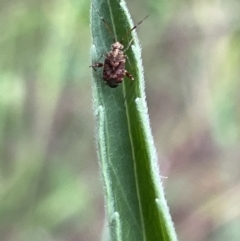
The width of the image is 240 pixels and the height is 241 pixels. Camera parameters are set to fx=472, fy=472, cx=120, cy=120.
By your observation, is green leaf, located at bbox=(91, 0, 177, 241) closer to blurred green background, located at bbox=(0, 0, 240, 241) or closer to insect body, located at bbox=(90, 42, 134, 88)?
insect body, located at bbox=(90, 42, 134, 88)

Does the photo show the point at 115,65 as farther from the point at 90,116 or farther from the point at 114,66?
the point at 90,116

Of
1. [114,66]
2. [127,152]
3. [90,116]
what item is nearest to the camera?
[127,152]

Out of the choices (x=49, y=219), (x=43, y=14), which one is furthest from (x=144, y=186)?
(x=43, y=14)

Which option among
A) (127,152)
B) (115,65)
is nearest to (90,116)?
(115,65)

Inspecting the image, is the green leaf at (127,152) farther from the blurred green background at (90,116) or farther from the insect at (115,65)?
the blurred green background at (90,116)

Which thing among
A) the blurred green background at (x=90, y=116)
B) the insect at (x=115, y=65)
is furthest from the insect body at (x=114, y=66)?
the blurred green background at (x=90, y=116)

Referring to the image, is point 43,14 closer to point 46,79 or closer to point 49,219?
point 46,79
